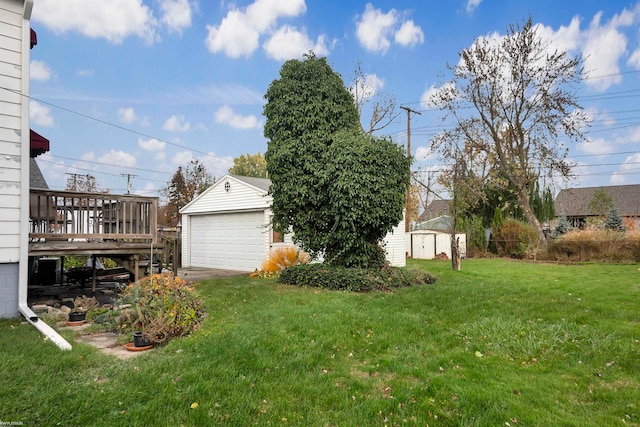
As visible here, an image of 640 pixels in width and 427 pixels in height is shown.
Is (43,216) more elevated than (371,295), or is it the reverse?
(43,216)

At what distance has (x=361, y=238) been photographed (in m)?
8.74

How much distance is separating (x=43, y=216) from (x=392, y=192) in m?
6.79

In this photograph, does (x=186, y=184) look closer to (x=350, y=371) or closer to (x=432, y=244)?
(x=432, y=244)

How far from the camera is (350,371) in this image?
371cm

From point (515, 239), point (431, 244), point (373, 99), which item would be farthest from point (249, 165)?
point (515, 239)

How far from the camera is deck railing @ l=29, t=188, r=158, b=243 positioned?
21.9 ft

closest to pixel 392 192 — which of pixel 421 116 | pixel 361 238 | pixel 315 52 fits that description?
pixel 361 238

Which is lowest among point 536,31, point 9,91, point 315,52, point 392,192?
point 392,192

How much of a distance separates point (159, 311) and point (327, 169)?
16.2 ft

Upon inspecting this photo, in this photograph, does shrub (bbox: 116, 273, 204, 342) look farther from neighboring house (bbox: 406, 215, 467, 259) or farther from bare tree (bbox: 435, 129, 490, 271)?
bare tree (bbox: 435, 129, 490, 271)

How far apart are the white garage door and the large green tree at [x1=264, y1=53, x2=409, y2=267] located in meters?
3.41

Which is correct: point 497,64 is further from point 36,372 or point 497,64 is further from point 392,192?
point 36,372

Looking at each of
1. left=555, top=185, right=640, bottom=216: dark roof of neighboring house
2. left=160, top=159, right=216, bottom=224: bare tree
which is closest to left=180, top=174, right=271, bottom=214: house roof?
left=160, top=159, right=216, bottom=224: bare tree

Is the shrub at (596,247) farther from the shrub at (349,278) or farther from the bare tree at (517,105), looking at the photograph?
the shrub at (349,278)
